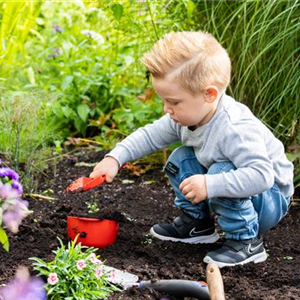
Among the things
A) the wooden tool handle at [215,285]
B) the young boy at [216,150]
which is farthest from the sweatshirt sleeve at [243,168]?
the wooden tool handle at [215,285]

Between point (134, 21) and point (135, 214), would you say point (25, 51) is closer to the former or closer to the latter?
point (134, 21)

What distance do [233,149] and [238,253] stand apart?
1.41 ft

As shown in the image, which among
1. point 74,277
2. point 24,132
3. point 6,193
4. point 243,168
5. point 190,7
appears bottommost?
point 24,132

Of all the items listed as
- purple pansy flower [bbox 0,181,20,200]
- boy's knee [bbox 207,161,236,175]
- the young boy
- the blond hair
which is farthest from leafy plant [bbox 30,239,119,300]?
the blond hair

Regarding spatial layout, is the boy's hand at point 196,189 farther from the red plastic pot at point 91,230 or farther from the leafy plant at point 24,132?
the leafy plant at point 24,132

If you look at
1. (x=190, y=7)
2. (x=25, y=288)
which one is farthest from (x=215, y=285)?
(x=190, y=7)

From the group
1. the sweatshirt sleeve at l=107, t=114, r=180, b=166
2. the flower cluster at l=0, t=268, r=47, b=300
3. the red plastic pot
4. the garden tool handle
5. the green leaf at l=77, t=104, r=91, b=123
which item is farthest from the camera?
the green leaf at l=77, t=104, r=91, b=123

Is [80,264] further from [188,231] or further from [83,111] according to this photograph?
[83,111]

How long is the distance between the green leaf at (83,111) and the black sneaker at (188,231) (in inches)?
63.4

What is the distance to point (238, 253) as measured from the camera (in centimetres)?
287

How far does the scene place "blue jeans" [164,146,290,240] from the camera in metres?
2.80

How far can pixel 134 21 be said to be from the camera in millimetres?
3961

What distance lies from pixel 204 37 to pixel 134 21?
1.21 metres

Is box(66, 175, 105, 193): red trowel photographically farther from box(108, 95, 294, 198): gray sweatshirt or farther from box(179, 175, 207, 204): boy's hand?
box(179, 175, 207, 204): boy's hand
